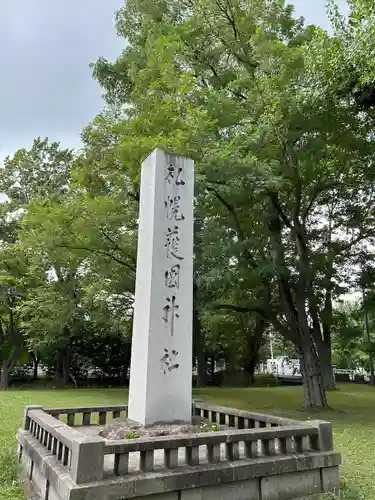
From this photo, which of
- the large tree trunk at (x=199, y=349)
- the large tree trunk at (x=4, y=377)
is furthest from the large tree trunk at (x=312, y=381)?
the large tree trunk at (x=4, y=377)

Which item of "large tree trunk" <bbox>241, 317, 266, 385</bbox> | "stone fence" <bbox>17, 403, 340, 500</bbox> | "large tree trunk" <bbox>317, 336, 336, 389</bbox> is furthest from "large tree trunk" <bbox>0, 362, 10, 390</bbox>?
"stone fence" <bbox>17, 403, 340, 500</bbox>

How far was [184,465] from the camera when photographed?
13.9ft

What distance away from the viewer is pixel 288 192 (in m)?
12.8

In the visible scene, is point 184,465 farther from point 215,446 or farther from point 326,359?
point 326,359

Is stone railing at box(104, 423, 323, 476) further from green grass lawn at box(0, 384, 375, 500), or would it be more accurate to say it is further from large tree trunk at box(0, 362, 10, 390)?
large tree trunk at box(0, 362, 10, 390)

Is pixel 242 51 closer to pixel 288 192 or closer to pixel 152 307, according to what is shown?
pixel 288 192

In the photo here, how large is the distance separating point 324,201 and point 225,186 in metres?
6.17

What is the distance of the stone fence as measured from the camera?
12.3 ft

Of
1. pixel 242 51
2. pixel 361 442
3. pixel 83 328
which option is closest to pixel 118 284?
pixel 83 328

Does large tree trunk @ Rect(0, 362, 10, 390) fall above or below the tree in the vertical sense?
below

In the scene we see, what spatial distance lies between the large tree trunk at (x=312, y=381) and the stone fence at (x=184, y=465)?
24.7 feet

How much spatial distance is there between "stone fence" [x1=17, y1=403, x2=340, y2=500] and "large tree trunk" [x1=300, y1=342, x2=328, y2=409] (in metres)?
7.52

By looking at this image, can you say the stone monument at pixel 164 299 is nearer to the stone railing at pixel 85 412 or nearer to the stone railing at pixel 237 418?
the stone railing at pixel 237 418

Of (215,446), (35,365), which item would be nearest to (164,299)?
(215,446)
